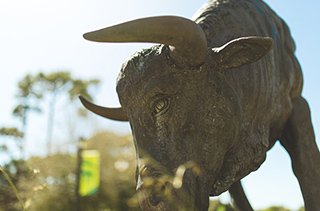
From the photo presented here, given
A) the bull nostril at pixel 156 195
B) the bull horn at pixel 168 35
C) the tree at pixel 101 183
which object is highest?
the bull horn at pixel 168 35

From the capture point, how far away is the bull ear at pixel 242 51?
1.87 meters

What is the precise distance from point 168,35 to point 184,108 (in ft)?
1.46

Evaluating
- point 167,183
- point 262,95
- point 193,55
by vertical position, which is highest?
point 193,55

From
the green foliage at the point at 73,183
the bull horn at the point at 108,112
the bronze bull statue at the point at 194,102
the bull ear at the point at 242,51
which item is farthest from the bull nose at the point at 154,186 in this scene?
the green foliage at the point at 73,183

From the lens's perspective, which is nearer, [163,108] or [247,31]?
[163,108]

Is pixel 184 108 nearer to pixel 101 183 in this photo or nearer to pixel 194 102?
pixel 194 102

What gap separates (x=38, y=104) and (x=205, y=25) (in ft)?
47.3

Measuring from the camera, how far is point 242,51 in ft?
6.48

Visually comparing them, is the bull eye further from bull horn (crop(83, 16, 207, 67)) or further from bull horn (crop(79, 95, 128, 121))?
bull horn (crop(79, 95, 128, 121))

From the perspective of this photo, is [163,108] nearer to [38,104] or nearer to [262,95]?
[262,95]

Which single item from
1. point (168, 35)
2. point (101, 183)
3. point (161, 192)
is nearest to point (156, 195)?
point (161, 192)

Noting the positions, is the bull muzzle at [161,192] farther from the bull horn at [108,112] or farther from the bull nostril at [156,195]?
the bull horn at [108,112]

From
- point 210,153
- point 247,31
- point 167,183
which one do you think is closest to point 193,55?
point 210,153

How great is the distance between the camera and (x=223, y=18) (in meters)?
2.57
